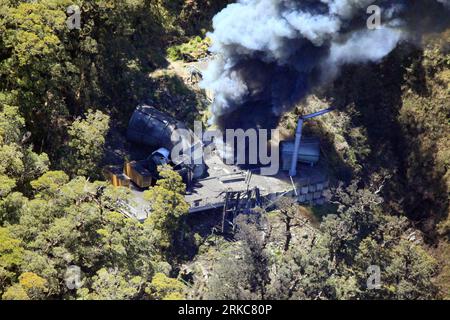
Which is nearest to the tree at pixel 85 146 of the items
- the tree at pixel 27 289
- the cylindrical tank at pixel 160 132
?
the cylindrical tank at pixel 160 132

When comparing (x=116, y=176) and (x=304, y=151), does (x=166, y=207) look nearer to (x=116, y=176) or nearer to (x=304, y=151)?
(x=116, y=176)

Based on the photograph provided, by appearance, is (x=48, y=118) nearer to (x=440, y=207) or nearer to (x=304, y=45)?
(x=304, y=45)

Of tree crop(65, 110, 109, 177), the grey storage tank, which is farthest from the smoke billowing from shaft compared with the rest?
tree crop(65, 110, 109, 177)

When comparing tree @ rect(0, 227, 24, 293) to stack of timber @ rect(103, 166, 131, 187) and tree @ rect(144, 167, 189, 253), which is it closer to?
tree @ rect(144, 167, 189, 253)

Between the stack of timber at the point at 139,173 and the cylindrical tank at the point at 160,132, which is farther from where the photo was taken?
the cylindrical tank at the point at 160,132

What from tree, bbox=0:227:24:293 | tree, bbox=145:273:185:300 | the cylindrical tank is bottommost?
tree, bbox=145:273:185:300

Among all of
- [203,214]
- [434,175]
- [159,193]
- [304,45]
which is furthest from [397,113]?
[159,193]

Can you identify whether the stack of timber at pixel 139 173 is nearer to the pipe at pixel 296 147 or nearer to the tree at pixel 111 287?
the pipe at pixel 296 147
